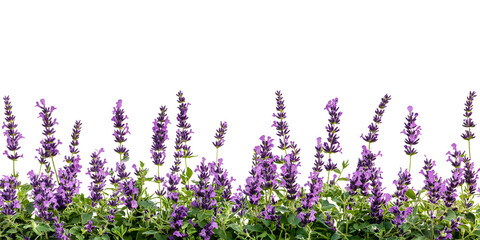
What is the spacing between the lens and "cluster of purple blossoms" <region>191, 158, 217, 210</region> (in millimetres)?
4543

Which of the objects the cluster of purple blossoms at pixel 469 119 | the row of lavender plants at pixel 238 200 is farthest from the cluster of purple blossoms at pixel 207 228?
the cluster of purple blossoms at pixel 469 119

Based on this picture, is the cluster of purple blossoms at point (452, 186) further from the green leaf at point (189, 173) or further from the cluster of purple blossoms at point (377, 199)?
the green leaf at point (189, 173)

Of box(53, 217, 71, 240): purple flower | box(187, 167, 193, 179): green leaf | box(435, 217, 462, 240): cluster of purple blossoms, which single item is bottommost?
box(53, 217, 71, 240): purple flower

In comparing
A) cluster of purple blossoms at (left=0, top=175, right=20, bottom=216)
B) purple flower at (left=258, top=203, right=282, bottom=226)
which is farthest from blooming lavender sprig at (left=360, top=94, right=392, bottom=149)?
cluster of purple blossoms at (left=0, top=175, right=20, bottom=216)

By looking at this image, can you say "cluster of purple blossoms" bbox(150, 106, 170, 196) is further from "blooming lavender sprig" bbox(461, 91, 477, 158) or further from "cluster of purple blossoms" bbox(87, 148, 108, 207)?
"blooming lavender sprig" bbox(461, 91, 477, 158)

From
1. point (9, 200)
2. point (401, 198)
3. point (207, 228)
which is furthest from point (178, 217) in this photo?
point (401, 198)

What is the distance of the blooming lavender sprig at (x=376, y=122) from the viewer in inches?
200

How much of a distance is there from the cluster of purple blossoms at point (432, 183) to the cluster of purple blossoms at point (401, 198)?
160mm

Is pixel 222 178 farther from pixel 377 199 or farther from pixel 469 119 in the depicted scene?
pixel 469 119

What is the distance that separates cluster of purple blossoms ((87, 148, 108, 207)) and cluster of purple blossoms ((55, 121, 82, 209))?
133 mm

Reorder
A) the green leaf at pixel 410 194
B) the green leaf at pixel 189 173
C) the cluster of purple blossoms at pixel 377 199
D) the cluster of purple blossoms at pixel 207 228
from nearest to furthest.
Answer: the cluster of purple blossoms at pixel 207 228, the cluster of purple blossoms at pixel 377 199, the green leaf at pixel 410 194, the green leaf at pixel 189 173

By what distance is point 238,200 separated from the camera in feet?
15.9

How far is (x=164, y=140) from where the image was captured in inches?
201

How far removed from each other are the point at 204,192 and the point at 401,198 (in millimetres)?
1704
